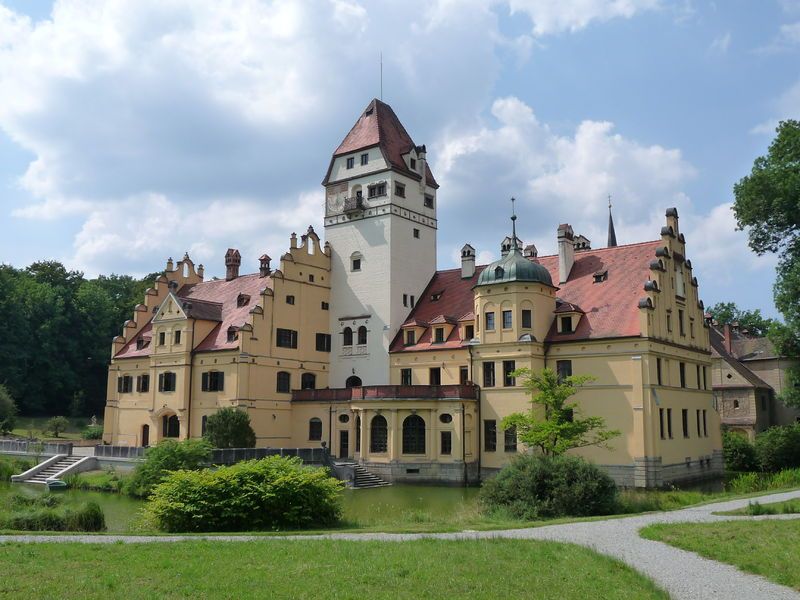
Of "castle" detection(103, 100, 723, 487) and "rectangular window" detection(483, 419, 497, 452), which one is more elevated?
"castle" detection(103, 100, 723, 487)

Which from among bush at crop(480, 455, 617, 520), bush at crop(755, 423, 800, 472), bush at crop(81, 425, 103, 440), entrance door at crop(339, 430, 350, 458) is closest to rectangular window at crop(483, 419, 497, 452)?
entrance door at crop(339, 430, 350, 458)

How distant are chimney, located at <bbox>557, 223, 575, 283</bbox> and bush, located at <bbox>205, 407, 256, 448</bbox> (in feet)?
68.2

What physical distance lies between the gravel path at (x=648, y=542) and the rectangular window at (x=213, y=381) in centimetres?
3096

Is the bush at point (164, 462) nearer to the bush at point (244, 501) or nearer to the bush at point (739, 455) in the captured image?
the bush at point (244, 501)

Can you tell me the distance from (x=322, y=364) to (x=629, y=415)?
70.1ft

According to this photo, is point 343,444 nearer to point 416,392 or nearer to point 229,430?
point 416,392

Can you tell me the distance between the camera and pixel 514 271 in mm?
43906

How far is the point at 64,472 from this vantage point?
145 ft

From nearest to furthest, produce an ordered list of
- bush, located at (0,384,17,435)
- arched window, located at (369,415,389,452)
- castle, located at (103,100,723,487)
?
1. castle, located at (103,100,723,487)
2. arched window, located at (369,415,389,452)
3. bush, located at (0,384,17,435)

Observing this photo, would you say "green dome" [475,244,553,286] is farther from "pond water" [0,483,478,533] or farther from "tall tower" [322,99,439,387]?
"pond water" [0,483,478,533]

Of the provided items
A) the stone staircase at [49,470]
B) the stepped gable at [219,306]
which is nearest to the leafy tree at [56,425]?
the stepped gable at [219,306]

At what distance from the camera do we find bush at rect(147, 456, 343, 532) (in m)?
21.7

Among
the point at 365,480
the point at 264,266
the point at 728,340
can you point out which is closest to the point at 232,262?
the point at 264,266

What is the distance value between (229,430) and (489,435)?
14867mm
